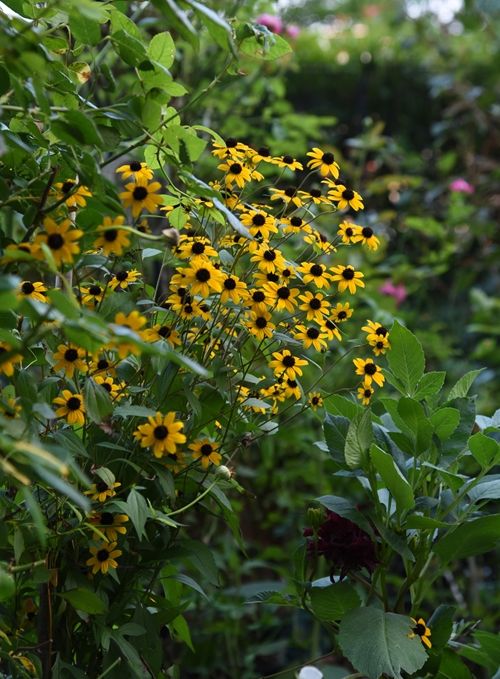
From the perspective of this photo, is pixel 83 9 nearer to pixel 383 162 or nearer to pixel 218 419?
pixel 218 419

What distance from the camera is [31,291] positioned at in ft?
3.02

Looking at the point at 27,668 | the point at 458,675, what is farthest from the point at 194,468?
the point at 458,675

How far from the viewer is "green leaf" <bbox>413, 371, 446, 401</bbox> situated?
46.1 inches

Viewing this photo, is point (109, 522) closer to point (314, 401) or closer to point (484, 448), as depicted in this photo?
point (314, 401)

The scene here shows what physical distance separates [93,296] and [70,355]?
138 millimetres

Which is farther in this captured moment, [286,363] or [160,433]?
[286,363]

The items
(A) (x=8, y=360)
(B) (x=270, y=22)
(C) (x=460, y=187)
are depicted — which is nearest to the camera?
(A) (x=8, y=360)

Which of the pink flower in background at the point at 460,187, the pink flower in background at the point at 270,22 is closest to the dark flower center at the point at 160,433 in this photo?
the pink flower in background at the point at 270,22

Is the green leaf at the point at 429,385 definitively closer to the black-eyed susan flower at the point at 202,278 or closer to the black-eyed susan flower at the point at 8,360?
the black-eyed susan flower at the point at 202,278

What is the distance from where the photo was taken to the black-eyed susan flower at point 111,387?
100cm

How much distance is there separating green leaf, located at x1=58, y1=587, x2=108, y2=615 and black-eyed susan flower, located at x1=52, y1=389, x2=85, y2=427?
0.58 ft

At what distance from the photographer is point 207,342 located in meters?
1.04

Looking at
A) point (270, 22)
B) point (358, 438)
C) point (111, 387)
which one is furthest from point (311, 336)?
point (270, 22)

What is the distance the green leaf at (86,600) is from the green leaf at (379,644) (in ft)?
1.02
